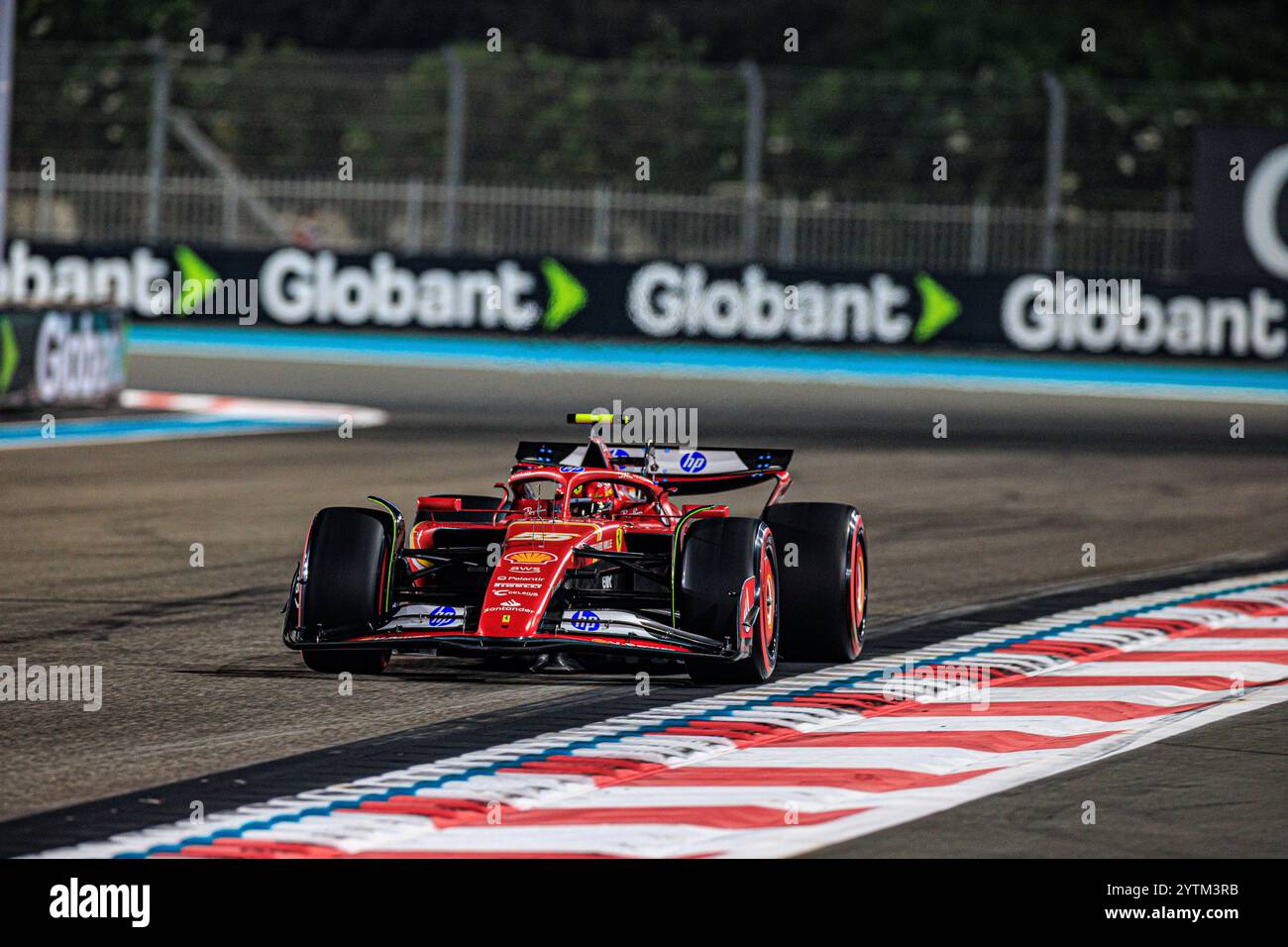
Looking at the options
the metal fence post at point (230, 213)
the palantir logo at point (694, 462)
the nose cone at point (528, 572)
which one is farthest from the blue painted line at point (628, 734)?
the metal fence post at point (230, 213)

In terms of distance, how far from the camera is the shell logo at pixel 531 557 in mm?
8250

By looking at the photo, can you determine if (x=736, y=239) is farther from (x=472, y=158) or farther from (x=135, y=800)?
(x=135, y=800)

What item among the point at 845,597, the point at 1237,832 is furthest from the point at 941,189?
the point at 1237,832

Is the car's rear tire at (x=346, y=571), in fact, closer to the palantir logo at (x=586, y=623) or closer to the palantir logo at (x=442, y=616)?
the palantir logo at (x=442, y=616)

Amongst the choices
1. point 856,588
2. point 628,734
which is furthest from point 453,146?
point 628,734

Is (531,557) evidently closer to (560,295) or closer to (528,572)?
(528,572)

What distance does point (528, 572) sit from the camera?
8.21m

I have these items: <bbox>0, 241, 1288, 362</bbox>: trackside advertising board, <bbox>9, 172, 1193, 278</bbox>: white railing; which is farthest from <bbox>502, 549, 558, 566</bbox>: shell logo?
<bbox>9, 172, 1193, 278</bbox>: white railing

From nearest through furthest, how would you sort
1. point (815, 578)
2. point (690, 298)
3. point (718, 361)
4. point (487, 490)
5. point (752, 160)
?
1. point (815, 578)
2. point (487, 490)
3. point (718, 361)
4. point (690, 298)
5. point (752, 160)

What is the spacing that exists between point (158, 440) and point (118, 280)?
11.7 metres

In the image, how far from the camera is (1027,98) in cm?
3278

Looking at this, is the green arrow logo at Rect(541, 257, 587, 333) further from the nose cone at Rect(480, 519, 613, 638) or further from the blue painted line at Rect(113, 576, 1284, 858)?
the nose cone at Rect(480, 519, 613, 638)

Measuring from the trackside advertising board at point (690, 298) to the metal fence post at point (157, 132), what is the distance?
1436 mm

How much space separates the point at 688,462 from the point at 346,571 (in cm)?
190
